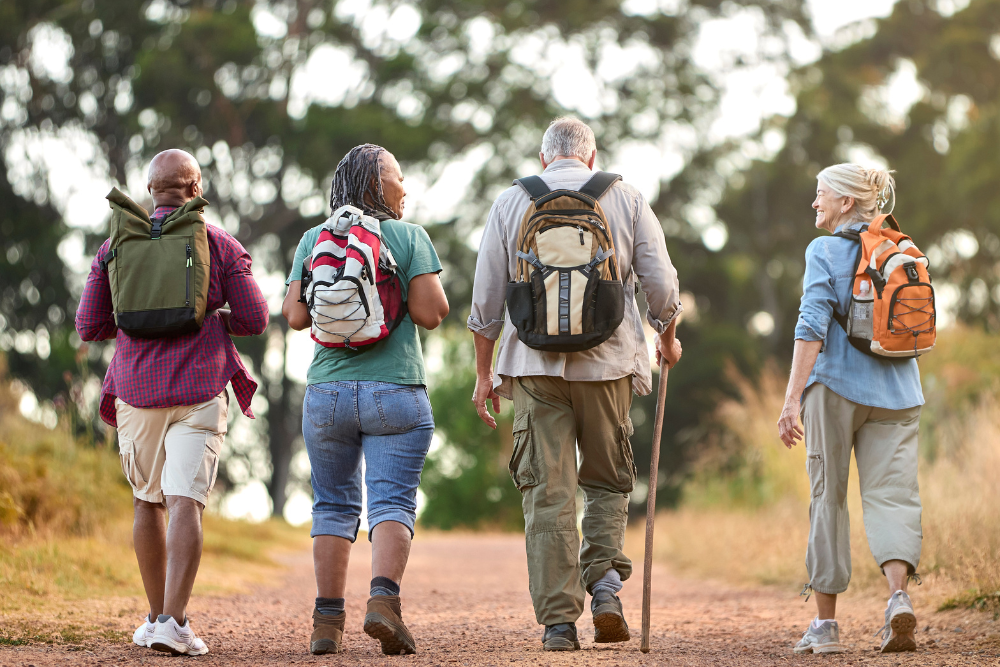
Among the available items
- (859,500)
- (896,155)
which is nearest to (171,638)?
(859,500)

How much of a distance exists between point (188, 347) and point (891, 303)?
2.69 m

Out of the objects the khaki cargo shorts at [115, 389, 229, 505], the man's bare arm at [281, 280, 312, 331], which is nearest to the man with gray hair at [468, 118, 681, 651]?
the man's bare arm at [281, 280, 312, 331]

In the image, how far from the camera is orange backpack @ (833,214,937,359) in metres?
4.21

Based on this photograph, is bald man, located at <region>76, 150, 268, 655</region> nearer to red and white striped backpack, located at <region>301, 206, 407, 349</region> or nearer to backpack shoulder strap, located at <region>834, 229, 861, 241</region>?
red and white striped backpack, located at <region>301, 206, 407, 349</region>

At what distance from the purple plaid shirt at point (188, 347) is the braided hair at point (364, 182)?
481mm

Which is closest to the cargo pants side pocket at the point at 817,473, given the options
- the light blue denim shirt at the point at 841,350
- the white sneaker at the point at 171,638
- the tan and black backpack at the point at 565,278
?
the light blue denim shirt at the point at 841,350

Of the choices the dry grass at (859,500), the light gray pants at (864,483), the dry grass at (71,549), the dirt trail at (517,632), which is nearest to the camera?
the dirt trail at (517,632)

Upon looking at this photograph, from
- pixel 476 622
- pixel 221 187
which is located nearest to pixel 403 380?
pixel 476 622

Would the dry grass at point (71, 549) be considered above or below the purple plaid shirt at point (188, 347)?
below

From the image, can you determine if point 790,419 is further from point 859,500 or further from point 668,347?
point 859,500

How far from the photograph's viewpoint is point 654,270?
14.2ft

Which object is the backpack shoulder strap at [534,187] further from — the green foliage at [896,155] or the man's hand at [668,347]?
the green foliage at [896,155]

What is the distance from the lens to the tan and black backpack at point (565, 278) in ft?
13.4

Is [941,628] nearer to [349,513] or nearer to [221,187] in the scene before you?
[349,513]
